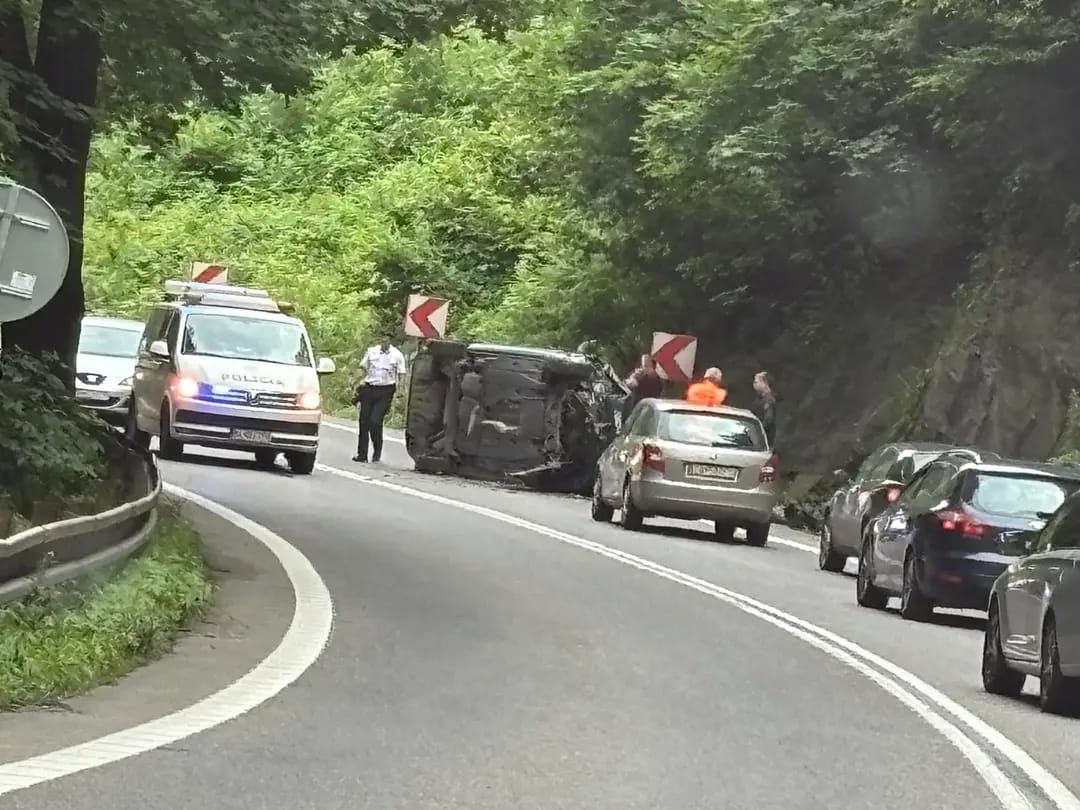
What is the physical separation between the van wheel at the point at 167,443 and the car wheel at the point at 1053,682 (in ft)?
60.6

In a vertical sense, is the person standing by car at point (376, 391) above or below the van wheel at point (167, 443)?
above

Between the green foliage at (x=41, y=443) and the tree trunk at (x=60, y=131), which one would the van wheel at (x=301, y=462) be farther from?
the green foliage at (x=41, y=443)

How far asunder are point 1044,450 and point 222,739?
22972 millimetres

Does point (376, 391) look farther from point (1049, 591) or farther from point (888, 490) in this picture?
point (1049, 591)

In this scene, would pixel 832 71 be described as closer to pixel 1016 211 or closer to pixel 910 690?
pixel 1016 211

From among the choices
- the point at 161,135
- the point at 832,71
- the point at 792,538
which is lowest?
the point at 792,538

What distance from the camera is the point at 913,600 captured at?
780 inches

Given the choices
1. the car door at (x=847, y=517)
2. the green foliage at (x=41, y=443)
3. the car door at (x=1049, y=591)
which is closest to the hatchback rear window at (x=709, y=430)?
the car door at (x=847, y=517)

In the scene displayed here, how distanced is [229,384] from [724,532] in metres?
6.35

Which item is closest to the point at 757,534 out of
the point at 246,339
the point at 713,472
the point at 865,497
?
the point at 713,472

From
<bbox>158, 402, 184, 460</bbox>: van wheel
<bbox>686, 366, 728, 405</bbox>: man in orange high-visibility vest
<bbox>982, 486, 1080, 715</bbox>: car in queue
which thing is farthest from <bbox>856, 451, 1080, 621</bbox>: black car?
<bbox>158, 402, 184, 460</bbox>: van wheel

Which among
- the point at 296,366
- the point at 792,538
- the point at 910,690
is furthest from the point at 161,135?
the point at 910,690

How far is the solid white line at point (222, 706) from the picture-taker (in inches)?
356

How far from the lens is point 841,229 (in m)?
35.6
